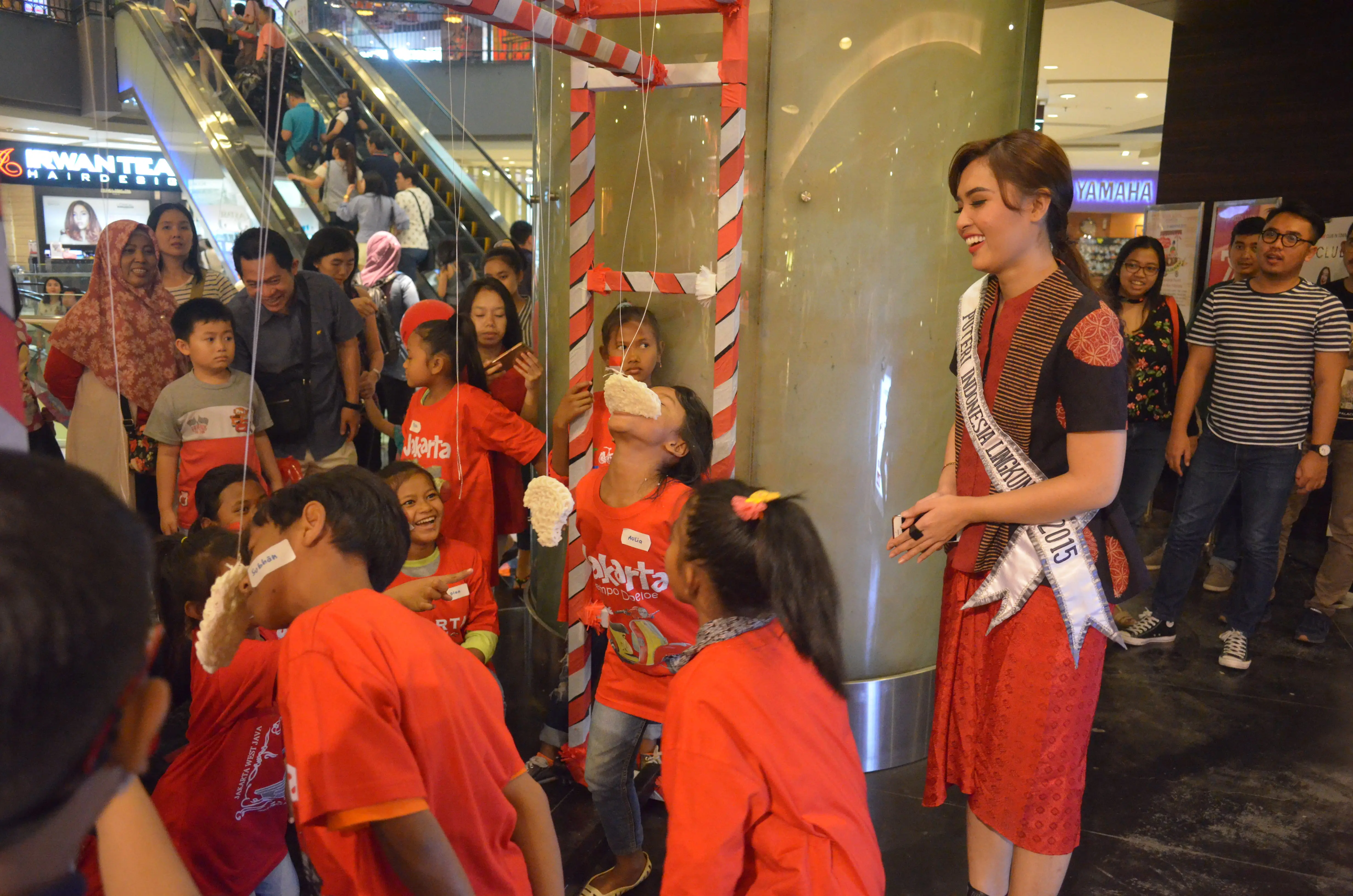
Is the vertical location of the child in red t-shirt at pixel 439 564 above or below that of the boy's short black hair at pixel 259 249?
below

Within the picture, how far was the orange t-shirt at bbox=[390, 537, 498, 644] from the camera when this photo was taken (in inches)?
95.8

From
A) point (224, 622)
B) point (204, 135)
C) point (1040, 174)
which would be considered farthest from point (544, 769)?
point (204, 135)

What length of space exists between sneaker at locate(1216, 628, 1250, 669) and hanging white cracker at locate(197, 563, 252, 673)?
378 centimetres

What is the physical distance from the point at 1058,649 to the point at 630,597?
3.16ft

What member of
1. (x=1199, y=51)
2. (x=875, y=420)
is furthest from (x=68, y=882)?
(x=1199, y=51)

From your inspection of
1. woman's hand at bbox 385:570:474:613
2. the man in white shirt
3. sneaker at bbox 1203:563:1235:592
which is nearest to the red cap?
woman's hand at bbox 385:570:474:613

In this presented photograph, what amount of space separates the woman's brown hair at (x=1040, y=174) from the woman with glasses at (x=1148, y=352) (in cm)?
244

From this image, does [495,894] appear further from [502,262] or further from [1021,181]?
Result: [502,262]

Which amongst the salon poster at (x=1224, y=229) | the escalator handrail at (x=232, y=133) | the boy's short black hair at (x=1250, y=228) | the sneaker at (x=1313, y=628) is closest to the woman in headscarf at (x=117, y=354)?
the escalator handrail at (x=232, y=133)

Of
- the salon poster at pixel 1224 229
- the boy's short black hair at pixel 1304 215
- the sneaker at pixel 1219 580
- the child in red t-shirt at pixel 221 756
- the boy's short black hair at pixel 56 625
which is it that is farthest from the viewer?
the salon poster at pixel 1224 229

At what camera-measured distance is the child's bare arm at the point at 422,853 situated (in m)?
1.17

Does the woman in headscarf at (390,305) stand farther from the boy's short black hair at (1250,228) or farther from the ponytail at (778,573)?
the boy's short black hair at (1250,228)

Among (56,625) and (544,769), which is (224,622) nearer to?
(56,625)

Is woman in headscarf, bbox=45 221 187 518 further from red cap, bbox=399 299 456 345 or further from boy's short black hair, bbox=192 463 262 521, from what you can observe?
red cap, bbox=399 299 456 345
